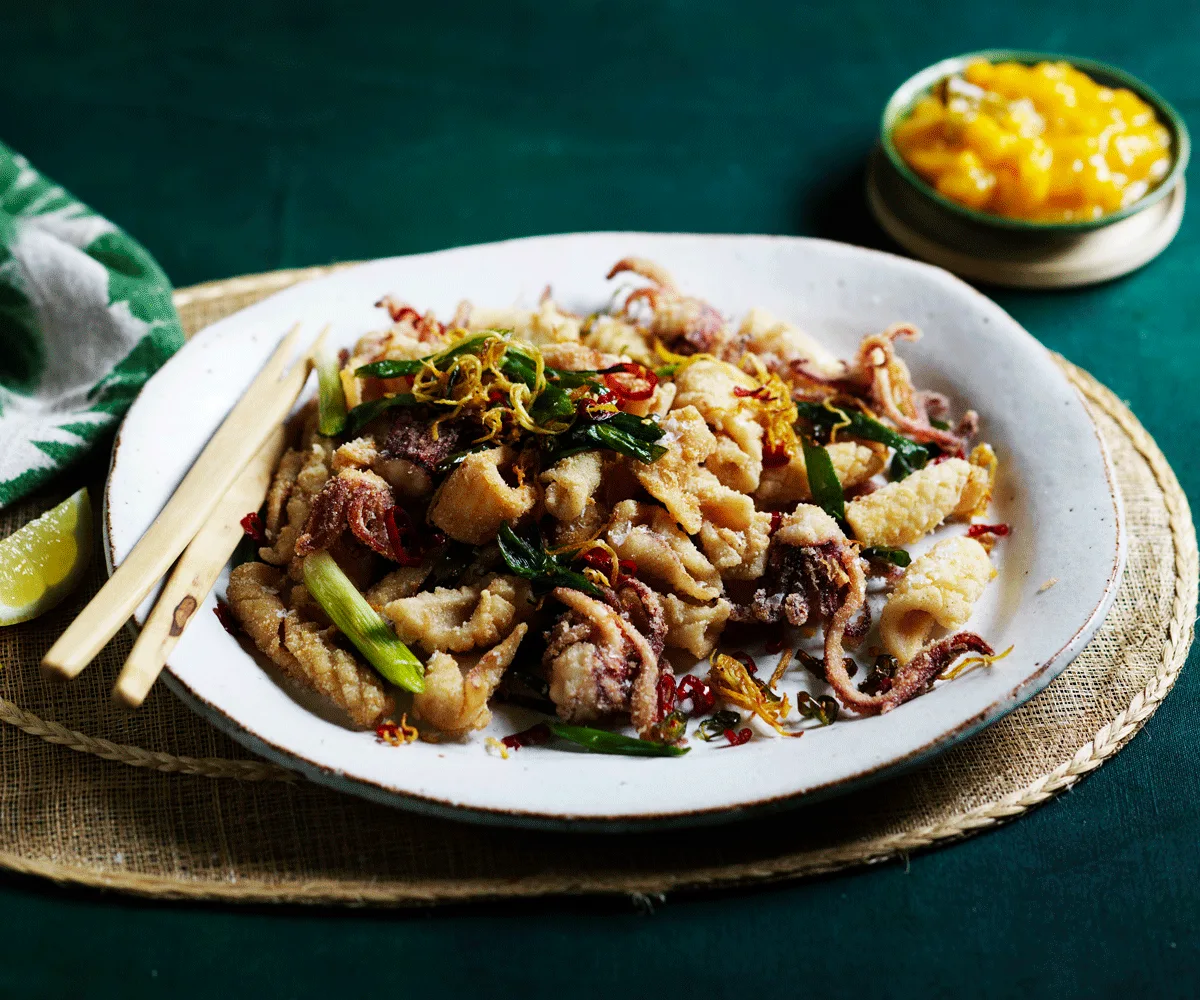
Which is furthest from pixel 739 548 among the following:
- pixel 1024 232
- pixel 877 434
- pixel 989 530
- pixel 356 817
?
pixel 1024 232

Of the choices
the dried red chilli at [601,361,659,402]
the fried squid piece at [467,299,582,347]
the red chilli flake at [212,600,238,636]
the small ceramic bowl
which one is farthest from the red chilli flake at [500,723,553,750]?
the small ceramic bowl

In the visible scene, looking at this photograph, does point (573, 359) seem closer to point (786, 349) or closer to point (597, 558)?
point (597, 558)

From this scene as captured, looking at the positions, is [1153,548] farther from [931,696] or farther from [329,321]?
[329,321]

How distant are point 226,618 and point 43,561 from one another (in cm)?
81

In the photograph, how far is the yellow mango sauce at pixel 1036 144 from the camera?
18.5 ft

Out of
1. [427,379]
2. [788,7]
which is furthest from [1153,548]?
[788,7]

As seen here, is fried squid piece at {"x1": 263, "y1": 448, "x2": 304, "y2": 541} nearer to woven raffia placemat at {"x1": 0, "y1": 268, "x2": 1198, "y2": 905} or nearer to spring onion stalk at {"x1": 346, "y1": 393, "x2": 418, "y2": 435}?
spring onion stalk at {"x1": 346, "y1": 393, "x2": 418, "y2": 435}

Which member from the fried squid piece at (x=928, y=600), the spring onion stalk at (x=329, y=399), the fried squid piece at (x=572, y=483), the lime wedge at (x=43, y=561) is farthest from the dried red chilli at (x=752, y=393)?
the lime wedge at (x=43, y=561)

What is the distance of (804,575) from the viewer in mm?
3580

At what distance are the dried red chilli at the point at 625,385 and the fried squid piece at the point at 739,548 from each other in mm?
482

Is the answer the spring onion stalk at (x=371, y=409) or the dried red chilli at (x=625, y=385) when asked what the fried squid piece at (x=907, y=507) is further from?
the spring onion stalk at (x=371, y=409)

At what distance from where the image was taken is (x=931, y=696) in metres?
3.37

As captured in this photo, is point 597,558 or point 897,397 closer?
point 597,558

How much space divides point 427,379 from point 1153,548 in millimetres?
2745
